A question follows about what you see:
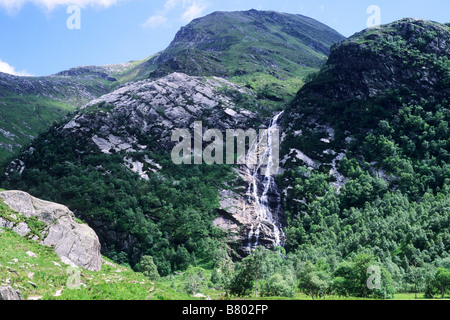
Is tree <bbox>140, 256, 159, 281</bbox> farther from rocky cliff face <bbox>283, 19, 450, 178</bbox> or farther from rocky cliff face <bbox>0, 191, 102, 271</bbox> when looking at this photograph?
rocky cliff face <bbox>283, 19, 450, 178</bbox>

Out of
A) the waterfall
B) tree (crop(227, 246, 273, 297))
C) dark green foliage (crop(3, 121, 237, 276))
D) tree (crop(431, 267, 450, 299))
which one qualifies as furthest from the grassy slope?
the waterfall

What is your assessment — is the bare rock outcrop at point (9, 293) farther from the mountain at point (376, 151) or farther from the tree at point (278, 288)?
the mountain at point (376, 151)

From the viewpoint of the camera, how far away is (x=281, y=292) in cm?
5131

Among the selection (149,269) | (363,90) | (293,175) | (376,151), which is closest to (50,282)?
(149,269)

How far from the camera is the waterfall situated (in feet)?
308

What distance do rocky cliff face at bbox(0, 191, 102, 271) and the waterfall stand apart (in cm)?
5258

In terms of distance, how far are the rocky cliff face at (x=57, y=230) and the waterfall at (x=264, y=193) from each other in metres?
52.6

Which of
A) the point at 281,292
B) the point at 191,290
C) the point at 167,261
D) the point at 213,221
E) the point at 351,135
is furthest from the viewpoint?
the point at 351,135

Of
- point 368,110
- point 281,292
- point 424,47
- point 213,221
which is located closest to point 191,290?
point 281,292

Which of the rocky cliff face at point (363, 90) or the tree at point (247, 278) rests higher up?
the rocky cliff face at point (363, 90)

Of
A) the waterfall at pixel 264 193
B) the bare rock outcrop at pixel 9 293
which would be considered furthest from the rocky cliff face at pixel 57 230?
the waterfall at pixel 264 193

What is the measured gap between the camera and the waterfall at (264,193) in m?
93.8
